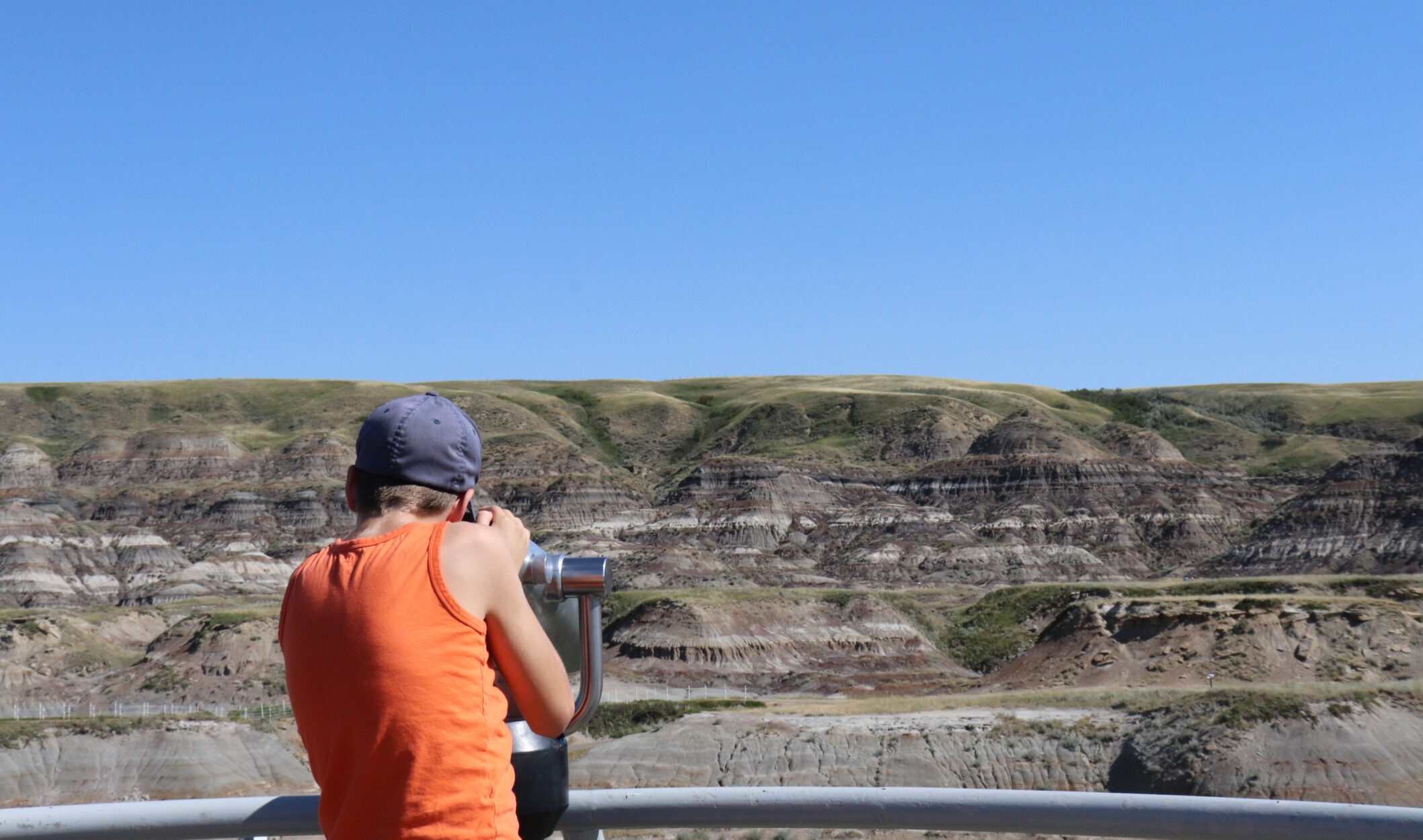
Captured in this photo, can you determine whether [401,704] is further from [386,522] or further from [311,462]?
[311,462]

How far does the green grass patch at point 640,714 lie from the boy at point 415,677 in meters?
36.9

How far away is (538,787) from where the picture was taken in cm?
273

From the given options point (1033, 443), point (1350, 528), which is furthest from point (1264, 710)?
point (1033, 443)

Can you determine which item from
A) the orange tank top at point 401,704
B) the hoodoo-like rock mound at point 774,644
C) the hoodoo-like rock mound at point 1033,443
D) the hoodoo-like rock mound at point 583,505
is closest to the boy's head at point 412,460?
the orange tank top at point 401,704

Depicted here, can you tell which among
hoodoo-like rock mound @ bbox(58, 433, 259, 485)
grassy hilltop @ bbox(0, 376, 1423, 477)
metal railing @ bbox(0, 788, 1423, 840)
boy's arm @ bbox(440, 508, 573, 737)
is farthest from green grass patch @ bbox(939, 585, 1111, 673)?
hoodoo-like rock mound @ bbox(58, 433, 259, 485)

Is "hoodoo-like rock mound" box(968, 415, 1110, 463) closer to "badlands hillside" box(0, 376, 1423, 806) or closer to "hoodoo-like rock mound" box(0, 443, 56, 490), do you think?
"badlands hillside" box(0, 376, 1423, 806)

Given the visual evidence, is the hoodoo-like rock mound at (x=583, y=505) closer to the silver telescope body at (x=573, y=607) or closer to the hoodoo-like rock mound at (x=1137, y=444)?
the hoodoo-like rock mound at (x=1137, y=444)

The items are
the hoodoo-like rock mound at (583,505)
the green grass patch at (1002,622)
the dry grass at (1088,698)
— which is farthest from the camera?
the hoodoo-like rock mound at (583,505)

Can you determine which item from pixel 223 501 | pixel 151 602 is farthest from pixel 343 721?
pixel 223 501

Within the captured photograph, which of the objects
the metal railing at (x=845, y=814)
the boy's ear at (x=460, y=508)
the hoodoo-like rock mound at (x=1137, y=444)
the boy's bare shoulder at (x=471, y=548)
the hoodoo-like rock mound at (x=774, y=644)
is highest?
the boy's ear at (x=460, y=508)

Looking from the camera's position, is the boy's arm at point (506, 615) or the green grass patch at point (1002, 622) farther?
the green grass patch at point (1002, 622)

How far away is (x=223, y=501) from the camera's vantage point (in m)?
107

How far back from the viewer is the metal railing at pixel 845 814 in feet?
8.86

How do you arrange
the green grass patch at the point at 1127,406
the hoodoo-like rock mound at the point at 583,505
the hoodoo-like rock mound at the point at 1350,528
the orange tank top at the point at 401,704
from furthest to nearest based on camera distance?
the green grass patch at the point at 1127,406
the hoodoo-like rock mound at the point at 583,505
the hoodoo-like rock mound at the point at 1350,528
the orange tank top at the point at 401,704
